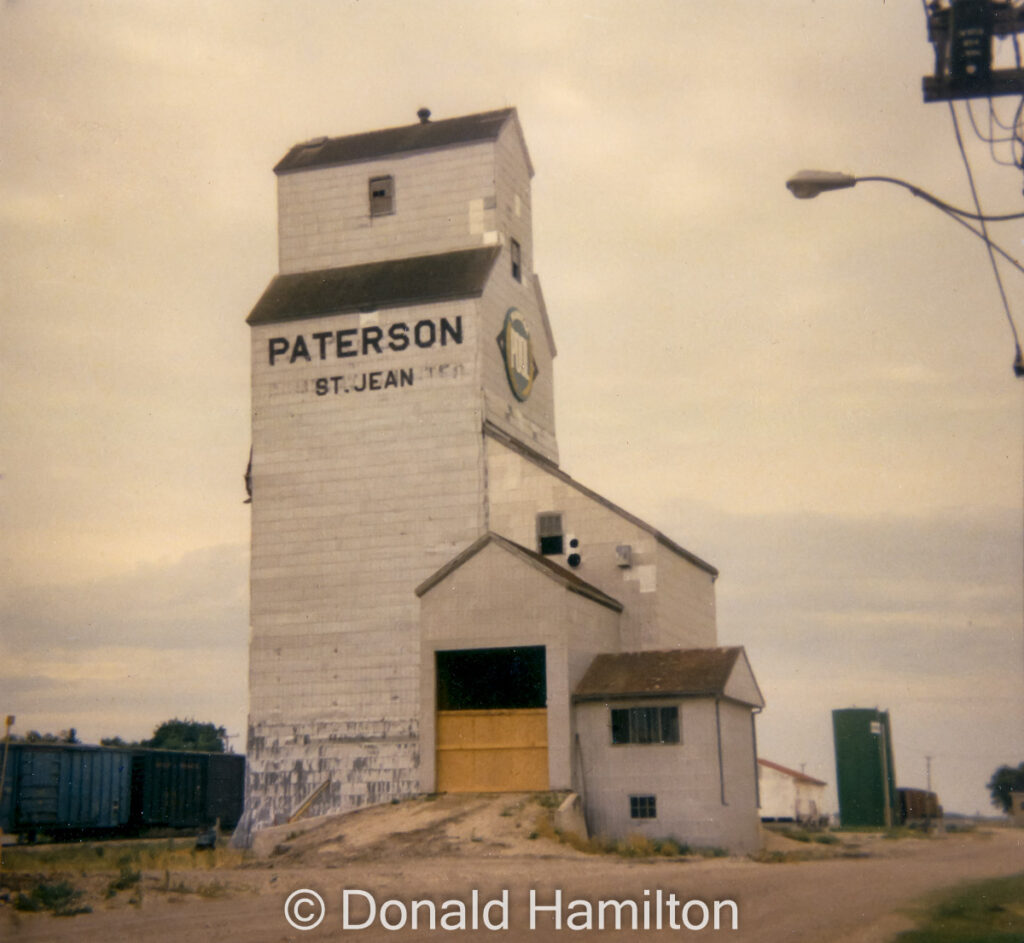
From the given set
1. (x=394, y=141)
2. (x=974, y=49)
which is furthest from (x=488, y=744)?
(x=974, y=49)

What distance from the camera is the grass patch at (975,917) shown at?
49.0 ft

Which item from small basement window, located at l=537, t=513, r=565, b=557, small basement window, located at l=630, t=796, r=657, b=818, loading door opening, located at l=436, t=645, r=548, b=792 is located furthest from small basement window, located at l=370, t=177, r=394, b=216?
small basement window, located at l=630, t=796, r=657, b=818

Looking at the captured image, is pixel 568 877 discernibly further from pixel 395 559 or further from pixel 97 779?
pixel 97 779

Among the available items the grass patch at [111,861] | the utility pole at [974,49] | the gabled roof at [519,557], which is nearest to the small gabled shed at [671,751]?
Result: the gabled roof at [519,557]

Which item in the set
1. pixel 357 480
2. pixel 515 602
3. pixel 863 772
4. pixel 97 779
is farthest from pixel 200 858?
pixel 863 772

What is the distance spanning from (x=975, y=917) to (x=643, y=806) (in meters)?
15.1

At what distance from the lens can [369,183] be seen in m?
41.9

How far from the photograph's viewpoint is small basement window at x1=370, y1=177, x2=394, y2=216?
4169cm

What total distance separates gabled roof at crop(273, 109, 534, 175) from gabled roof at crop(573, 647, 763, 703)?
17.5m

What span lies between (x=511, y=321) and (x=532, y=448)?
4.24 metres

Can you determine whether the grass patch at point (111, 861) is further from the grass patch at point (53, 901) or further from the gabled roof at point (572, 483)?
the gabled roof at point (572, 483)

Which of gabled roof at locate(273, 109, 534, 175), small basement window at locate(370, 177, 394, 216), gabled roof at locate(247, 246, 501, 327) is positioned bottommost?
gabled roof at locate(247, 246, 501, 327)

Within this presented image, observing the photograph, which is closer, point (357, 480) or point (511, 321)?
point (357, 480)

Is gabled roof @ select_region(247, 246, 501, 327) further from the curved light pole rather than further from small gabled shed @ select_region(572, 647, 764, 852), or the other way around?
the curved light pole
